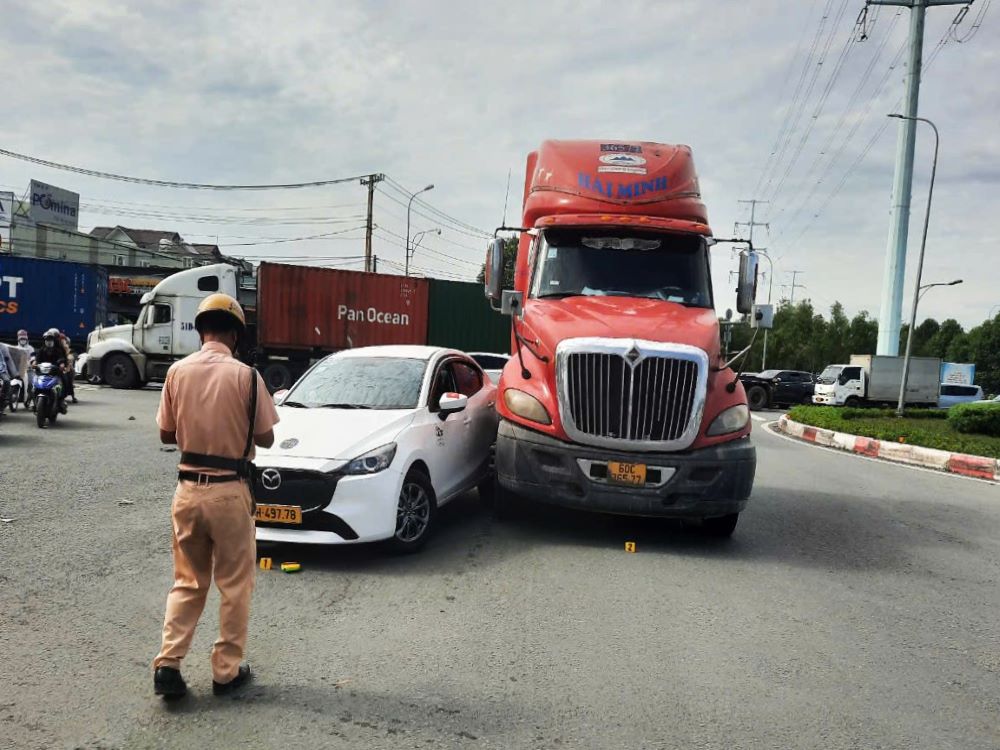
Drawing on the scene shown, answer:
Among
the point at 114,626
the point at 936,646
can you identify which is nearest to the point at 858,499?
the point at 936,646

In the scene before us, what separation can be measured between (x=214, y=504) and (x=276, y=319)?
67.6 ft

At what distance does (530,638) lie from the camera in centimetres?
436

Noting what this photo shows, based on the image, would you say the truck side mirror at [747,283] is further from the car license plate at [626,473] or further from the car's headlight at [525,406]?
the car's headlight at [525,406]

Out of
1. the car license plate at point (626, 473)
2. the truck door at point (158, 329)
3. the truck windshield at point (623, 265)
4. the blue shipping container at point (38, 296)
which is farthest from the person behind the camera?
the blue shipping container at point (38, 296)

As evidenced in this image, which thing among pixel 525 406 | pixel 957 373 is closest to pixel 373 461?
pixel 525 406

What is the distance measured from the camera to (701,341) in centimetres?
655

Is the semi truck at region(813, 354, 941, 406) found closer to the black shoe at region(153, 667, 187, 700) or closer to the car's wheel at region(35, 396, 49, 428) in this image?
the car's wheel at region(35, 396, 49, 428)

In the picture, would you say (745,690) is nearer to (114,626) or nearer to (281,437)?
(114,626)

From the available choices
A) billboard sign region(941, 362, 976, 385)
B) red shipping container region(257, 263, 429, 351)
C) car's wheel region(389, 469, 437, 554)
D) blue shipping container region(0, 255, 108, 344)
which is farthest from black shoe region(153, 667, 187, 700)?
billboard sign region(941, 362, 976, 385)

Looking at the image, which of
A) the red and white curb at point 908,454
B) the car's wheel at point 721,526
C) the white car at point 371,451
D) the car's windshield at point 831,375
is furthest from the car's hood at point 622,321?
the car's windshield at point 831,375

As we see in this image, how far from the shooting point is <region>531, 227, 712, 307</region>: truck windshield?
25.2ft

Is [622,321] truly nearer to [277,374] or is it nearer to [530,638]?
[530,638]

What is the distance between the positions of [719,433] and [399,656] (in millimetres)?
3412

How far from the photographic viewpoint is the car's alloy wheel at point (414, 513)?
19.4 feet
